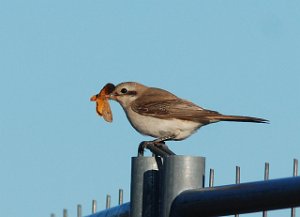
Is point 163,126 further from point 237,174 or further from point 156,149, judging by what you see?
point 237,174

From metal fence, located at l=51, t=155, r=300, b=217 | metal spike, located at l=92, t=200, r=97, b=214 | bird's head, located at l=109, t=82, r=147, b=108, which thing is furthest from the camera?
bird's head, located at l=109, t=82, r=147, b=108

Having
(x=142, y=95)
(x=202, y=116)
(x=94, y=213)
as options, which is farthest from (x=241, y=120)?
(x=94, y=213)

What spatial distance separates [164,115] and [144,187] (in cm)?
543

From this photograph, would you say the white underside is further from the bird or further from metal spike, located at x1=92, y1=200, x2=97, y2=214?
metal spike, located at x1=92, y1=200, x2=97, y2=214

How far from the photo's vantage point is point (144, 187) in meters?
3.70

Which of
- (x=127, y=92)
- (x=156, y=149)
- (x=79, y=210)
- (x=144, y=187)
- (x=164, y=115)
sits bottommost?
(x=79, y=210)

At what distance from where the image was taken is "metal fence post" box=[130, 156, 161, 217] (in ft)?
12.1

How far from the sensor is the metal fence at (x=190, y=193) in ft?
9.39

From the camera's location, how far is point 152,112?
918cm

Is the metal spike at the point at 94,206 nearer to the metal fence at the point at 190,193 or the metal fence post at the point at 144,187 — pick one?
the metal fence at the point at 190,193

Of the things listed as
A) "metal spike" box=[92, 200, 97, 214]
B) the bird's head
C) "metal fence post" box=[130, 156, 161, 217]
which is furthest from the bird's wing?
"metal fence post" box=[130, 156, 161, 217]

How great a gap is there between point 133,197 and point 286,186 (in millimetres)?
1064

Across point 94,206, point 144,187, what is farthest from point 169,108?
point 144,187

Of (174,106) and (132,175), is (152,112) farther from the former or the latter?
(132,175)
